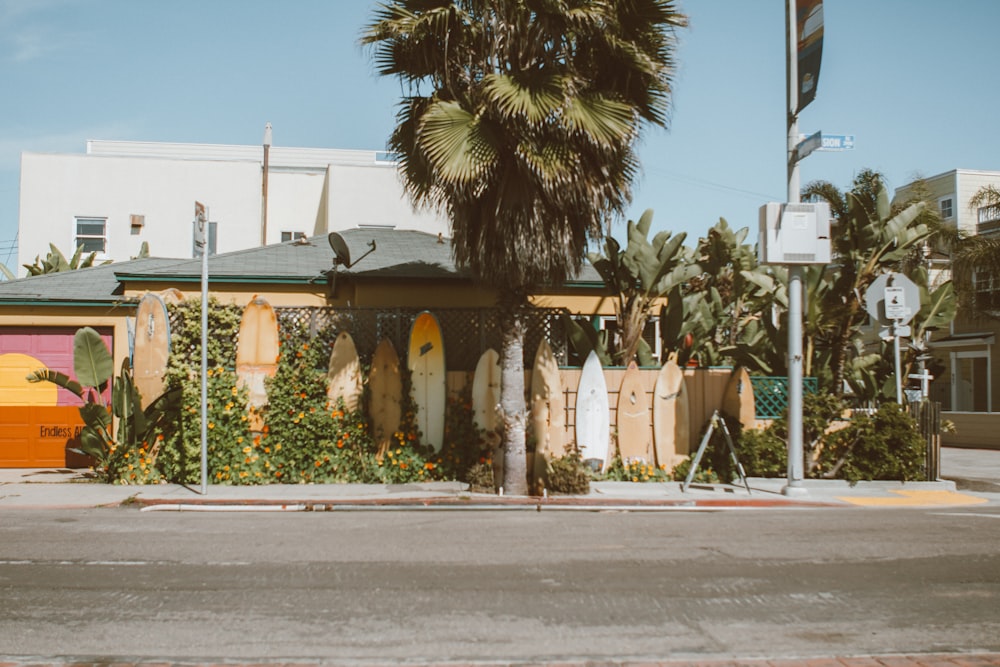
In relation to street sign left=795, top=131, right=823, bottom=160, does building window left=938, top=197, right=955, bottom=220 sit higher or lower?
higher

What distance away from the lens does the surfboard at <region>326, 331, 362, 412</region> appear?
13461mm

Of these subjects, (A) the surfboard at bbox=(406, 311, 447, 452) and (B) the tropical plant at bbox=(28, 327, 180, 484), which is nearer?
(B) the tropical plant at bbox=(28, 327, 180, 484)

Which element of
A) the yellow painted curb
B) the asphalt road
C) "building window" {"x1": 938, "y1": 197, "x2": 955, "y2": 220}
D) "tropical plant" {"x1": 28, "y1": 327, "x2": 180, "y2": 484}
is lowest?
the yellow painted curb

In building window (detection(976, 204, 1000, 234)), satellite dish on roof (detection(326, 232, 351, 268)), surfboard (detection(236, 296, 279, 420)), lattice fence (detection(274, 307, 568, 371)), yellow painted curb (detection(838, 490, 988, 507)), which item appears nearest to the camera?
yellow painted curb (detection(838, 490, 988, 507))

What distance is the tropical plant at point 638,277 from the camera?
15703mm

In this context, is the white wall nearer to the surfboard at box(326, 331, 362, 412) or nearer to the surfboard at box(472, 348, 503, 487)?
the surfboard at box(326, 331, 362, 412)

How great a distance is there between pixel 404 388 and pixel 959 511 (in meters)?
7.87

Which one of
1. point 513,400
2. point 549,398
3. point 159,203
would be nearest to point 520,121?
point 513,400

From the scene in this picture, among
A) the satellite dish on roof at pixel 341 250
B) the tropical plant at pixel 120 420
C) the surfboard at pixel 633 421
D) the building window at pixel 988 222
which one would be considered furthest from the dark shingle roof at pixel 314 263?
the building window at pixel 988 222

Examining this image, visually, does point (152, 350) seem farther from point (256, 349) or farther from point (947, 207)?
point (947, 207)

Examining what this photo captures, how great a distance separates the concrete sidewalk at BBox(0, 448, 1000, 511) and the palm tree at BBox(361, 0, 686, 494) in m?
1.09

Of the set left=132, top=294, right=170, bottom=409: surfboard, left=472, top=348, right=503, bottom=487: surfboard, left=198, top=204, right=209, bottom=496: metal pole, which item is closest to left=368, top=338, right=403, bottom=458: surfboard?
left=472, top=348, right=503, bottom=487: surfboard

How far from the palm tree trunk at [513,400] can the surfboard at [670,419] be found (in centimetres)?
279

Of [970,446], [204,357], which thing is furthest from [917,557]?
[970,446]
